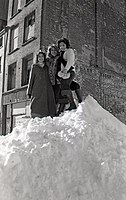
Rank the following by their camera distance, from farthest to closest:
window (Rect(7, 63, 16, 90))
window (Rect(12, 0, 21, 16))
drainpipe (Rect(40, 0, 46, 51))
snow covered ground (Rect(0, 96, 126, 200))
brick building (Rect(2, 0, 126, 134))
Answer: window (Rect(12, 0, 21, 16))
window (Rect(7, 63, 16, 90))
brick building (Rect(2, 0, 126, 134))
drainpipe (Rect(40, 0, 46, 51))
snow covered ground (Rect(0, 96, 126, 200))

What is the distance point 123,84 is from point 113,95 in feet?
5.16

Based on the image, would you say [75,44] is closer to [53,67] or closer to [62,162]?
[53,67]

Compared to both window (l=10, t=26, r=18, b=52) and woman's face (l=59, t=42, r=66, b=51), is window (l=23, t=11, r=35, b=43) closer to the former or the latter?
window (l=10, t=26, r=18, b=52)

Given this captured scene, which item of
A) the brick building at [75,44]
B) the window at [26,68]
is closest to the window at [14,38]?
the brick building at [75,44]

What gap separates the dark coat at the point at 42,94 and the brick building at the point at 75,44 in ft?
24.9

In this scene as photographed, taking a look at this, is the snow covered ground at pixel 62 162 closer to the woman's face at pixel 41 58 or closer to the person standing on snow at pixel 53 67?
the person standing on snow at pixel 53 67

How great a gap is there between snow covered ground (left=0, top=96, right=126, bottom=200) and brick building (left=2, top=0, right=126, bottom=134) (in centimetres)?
903

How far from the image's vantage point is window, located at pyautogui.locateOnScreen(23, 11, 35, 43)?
45.7 ft

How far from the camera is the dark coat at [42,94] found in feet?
16.8

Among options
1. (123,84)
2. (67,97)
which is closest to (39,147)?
(67,97)

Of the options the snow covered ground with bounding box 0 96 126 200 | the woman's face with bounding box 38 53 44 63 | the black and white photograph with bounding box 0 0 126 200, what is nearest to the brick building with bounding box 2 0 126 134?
the black and white photograph with bounding box 0 0 126 200

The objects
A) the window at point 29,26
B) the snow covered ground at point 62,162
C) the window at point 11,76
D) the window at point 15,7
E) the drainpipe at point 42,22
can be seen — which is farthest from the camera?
the window at point 15,7

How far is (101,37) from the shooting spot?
15.6 metres

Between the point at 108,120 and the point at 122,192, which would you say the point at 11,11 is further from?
the point at 122,192
